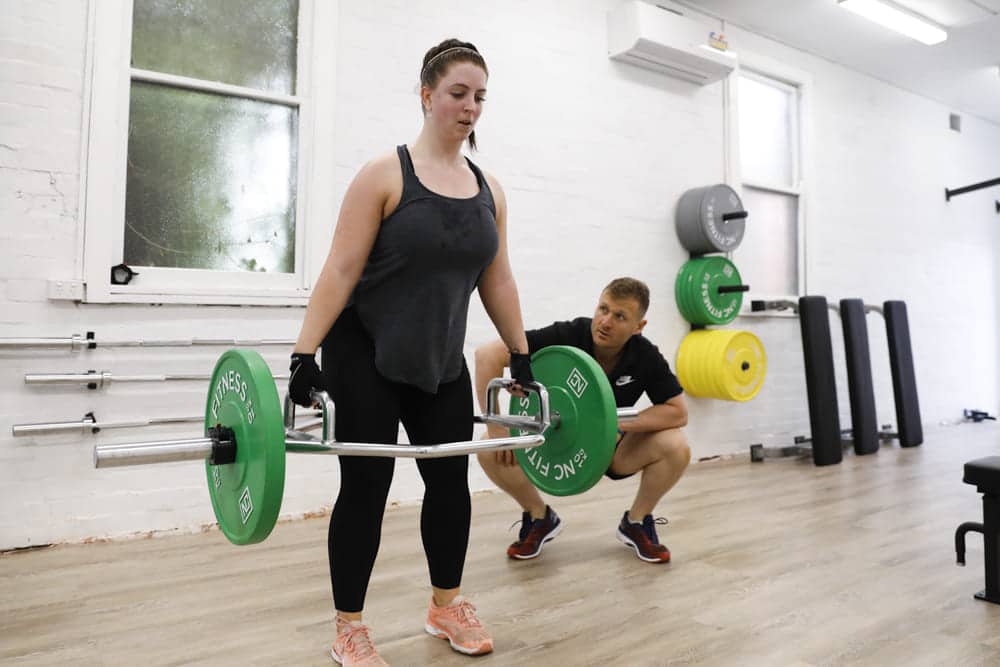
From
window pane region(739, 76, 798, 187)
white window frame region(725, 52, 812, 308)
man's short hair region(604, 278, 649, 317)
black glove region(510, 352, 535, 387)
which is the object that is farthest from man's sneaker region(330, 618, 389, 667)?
window pane region(739, 76, 798, 187)

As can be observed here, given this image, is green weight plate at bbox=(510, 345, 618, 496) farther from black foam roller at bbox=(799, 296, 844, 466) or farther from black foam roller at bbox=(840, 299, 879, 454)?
black foam roller at bbox=(840, 299, 879, 454)

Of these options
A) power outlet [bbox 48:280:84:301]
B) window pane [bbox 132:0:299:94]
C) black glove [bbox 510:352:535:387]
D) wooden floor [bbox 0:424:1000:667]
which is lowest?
wooden floor [bbox 0:424:1000:667]

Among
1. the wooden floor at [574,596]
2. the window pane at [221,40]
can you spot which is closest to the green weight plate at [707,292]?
the wooden floor at [574,596]

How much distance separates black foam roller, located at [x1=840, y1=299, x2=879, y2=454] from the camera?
443 cm

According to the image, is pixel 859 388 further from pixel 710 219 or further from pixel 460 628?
pixel 460 628

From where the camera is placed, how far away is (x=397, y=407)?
1.44 meters

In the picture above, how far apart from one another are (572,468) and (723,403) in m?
2.86

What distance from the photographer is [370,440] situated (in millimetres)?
1384

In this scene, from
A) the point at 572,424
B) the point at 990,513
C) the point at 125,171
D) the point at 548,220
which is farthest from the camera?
the point at 548,220

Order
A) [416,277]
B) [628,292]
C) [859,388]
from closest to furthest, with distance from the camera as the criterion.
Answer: [416,277] → [628,292] → [859,388]

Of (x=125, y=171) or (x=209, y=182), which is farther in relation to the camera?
(x=209, y=182)

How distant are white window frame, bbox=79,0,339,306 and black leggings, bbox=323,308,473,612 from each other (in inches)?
55.4

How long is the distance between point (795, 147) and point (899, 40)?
958 mm

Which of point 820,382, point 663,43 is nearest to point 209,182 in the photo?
point 663,43
